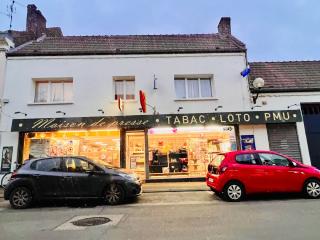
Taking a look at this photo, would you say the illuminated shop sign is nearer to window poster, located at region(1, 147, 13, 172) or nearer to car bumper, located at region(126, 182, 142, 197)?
window poster, located at region(1, 147, 13, 172)

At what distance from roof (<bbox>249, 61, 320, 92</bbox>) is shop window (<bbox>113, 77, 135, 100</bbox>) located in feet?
21.5

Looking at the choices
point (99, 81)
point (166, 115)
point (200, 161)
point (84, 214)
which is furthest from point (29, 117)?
point (200, 161)

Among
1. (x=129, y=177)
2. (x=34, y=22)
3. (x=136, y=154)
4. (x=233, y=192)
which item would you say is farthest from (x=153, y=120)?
(x=34, y=22)

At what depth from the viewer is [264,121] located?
46.6 feet

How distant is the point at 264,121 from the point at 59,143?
1071cm

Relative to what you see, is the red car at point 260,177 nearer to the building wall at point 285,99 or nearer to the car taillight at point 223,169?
the car taillight at point 223,169

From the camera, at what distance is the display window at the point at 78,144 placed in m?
14.3

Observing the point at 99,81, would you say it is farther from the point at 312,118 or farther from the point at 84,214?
the point at 312,118

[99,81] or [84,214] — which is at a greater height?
[99,81]

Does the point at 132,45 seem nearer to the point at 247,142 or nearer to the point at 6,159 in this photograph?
the point at 247,142

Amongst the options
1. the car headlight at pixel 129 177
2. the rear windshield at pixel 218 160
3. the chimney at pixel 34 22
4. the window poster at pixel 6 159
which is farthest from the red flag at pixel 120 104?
the chimney at pixel 34 22

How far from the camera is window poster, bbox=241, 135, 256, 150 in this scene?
14352 millimetres

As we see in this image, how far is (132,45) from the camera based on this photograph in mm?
16484

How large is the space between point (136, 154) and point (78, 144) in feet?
10.2
